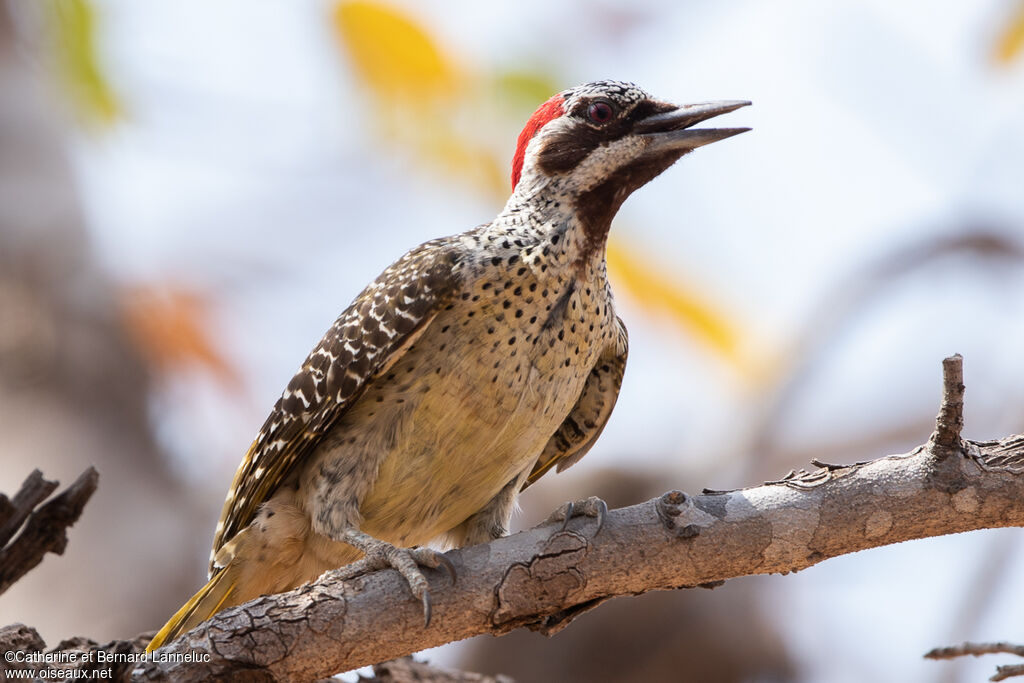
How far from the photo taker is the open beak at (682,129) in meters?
4.45

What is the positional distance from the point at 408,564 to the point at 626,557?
2.29 ft

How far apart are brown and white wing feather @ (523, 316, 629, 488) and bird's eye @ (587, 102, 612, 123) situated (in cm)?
85

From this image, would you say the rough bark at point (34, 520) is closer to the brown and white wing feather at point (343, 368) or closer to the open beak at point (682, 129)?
the brown and white wing feather at point (343, 368)

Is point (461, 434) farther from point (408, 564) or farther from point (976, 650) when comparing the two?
point (976, 650)

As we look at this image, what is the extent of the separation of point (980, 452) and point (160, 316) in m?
7.10

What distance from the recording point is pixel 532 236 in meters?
4.53

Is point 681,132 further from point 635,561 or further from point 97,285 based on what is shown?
point 97,285

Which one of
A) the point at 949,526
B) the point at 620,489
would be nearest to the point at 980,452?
the point at 949,526

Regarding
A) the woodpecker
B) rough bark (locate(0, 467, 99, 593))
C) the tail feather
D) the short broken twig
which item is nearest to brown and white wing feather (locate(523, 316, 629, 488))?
the woodpecker

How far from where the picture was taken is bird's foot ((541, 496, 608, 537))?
11.6 ft

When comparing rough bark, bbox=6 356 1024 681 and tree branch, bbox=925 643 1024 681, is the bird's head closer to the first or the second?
rough bark, bbox=6 356 1024 681

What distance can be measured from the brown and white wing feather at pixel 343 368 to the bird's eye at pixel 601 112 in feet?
2.68

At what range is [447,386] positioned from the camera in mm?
4195

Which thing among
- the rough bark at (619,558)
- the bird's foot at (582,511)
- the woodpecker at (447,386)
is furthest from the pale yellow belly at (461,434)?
the rough bark at (619,558)
